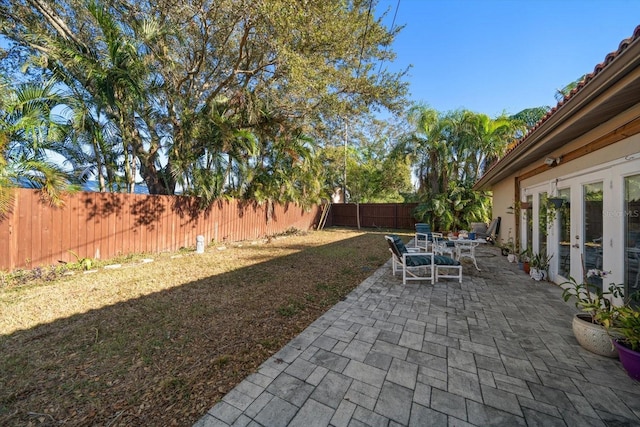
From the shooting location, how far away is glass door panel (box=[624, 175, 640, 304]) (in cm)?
288

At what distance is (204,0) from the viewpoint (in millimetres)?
6137

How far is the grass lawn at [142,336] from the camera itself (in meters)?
1.85

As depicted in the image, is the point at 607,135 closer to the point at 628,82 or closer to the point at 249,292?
the point at 628,82

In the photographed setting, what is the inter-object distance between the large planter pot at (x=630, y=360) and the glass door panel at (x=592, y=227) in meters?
1.64

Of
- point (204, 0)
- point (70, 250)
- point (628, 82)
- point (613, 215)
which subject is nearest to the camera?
point (628, 82)

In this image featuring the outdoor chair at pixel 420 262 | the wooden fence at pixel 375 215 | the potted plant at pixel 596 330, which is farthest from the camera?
the wooden fence at pixel 375 215

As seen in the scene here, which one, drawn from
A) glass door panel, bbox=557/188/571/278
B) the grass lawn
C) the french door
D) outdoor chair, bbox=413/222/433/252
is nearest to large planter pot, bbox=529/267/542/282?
the french door

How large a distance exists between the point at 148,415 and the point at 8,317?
315 cm

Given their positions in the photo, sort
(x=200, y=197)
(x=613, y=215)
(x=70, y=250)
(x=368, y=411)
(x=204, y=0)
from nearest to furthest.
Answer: (x=368, y=411) → (x=613, y=215) → (x=70, y=250) → (x=204, y=0) → (x=200, y=197)

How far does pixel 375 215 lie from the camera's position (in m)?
17.6

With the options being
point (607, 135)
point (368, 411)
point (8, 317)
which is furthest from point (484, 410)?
point (8, 317)

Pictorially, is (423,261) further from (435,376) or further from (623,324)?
(435,376)

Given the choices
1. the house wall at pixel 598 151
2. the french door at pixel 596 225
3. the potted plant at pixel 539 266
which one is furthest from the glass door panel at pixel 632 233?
the potted plant at pixel 539 266

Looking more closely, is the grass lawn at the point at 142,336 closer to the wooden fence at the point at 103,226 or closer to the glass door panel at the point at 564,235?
the wooden fence at the point at 103,226
